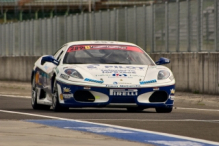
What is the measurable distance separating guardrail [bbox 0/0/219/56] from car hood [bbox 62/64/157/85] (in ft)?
26.7

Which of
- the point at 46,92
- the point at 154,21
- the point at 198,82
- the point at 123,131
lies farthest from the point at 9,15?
the point at 123,131

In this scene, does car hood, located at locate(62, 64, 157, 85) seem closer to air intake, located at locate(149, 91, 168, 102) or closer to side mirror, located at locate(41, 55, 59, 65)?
air intake, located at locate(149, 91, 168, 102)

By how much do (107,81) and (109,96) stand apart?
27 cm

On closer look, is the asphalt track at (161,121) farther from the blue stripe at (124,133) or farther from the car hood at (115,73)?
the car hood at (115,73)

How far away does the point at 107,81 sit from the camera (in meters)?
14.4

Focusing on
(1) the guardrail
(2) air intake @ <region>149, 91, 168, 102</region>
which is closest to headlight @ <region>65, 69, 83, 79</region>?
(2) air intake @ <region>149, 91, 168, 102</region>

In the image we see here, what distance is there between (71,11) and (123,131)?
217 feet

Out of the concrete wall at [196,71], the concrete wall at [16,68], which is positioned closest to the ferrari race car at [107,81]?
the concrete wall at [196,71]

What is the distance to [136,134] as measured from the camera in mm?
9898

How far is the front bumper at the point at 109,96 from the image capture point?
1436cm

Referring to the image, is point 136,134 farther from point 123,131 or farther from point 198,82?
point 198,82

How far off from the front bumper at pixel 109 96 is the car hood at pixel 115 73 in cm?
16

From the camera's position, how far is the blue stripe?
8.93 metres

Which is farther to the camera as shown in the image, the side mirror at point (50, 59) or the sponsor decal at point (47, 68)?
the sponsor decal at point (47, 68)
